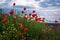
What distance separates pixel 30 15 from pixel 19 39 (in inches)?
51.4

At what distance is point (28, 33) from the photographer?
6.00 meters

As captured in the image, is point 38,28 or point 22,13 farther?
point 22,13

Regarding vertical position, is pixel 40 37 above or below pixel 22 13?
below

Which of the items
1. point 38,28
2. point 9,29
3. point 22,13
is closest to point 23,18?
point 22,13

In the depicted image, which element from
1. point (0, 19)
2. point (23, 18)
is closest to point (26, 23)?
point (23, 18)

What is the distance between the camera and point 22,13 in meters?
6.79

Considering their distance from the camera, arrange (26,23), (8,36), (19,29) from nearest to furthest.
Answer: (8,36) < (19,29) < (26,23)

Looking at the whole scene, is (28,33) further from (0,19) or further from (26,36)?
(0,19)

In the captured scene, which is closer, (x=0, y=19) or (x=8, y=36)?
(x=8, y=36)

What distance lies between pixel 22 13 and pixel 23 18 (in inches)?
6.4

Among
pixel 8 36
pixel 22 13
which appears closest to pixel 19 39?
pixel 8 36

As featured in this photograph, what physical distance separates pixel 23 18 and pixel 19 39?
3.84 ft

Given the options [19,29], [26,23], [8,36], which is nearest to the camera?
[8,36]

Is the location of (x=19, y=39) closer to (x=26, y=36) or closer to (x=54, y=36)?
(x=26, y=36)
